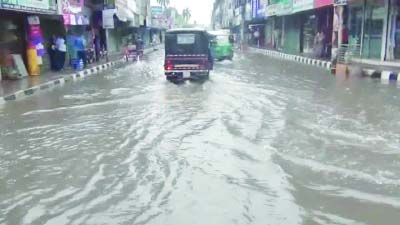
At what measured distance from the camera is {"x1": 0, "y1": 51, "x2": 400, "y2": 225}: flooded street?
17.9 feet

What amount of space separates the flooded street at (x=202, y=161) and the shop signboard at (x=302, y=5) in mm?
18845

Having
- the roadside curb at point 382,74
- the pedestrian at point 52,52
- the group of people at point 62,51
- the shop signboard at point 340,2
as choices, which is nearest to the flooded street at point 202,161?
the roadside curb at point 382,74

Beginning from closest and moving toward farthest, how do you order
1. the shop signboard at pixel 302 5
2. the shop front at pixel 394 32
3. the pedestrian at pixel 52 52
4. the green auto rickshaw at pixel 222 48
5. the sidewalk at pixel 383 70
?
the sidewalk at pixel 383 70 → the pedestrian at pixel 52 52 → the shop front at pixel 394 32 → the shop signboard at pixel 302 5 → the green auto rickshaw at pixel 222 48

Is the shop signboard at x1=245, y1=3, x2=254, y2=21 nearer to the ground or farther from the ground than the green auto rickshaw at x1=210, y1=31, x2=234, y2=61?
farther from the ground

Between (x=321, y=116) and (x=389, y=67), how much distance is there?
39.4 ft

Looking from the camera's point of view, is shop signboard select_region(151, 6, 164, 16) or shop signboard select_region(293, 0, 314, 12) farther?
shop signboard select_region(151, 6, 164, 16)

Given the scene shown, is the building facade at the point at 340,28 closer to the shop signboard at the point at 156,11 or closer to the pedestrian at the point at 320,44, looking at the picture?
the pedestrian at the point at 320,44

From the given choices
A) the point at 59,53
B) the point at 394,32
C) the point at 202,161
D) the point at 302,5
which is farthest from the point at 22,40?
the point at 302,5

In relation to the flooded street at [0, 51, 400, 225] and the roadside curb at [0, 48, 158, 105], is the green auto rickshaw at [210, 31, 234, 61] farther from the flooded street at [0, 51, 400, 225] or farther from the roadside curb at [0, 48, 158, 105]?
the flooded street at [0, 51, 400, 225]

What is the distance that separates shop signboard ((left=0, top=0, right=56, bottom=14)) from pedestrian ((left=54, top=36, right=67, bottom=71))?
1.43 meters

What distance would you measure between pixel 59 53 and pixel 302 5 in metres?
17.7

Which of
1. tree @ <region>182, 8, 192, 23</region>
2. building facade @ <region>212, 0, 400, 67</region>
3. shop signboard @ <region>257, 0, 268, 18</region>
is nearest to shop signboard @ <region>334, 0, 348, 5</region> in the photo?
building facade @ <region>212, 0, 400, 67</region>

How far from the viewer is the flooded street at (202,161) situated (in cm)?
544

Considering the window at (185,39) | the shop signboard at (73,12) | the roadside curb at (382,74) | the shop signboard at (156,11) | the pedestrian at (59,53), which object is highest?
the shop signboard at (156,11)
